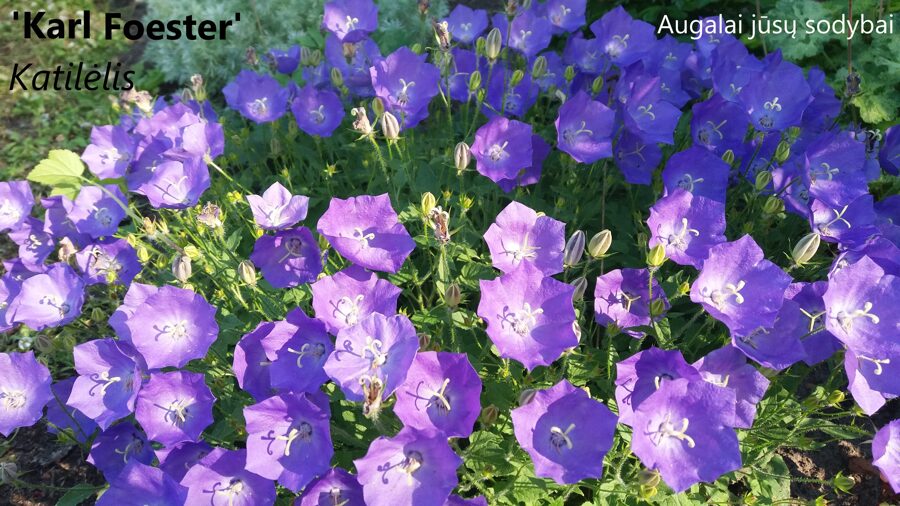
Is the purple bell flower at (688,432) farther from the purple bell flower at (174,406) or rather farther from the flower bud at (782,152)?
the purple bell flower at (174,406)

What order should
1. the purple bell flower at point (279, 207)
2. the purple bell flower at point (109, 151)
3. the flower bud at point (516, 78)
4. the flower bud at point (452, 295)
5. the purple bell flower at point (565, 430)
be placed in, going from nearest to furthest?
the purple bell flower at point (565, 430)
the flower bud at point (452, 295)
the purple bell flower at point (279, 207)
the flower bud at point (516, 78)
the purple bell flower at point (109, 151)

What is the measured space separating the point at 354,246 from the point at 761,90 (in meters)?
2.43

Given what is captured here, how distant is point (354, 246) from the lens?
2781 mm

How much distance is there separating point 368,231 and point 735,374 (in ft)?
5.38

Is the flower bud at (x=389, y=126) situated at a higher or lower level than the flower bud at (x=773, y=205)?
higher

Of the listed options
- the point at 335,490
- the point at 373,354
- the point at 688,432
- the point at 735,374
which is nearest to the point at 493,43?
the point at 373,354

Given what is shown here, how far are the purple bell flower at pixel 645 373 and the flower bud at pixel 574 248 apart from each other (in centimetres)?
44

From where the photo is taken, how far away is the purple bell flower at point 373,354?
89.7 inches

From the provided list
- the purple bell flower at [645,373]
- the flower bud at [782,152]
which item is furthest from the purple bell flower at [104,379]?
the flower bud at [782,152]

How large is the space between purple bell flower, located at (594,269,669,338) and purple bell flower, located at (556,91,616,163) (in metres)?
0.76

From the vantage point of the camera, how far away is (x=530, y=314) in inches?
103

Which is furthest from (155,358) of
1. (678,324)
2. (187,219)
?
(678,324)

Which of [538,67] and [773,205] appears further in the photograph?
[538,67]

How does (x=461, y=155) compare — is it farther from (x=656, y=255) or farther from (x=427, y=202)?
(x=656, y=255)
